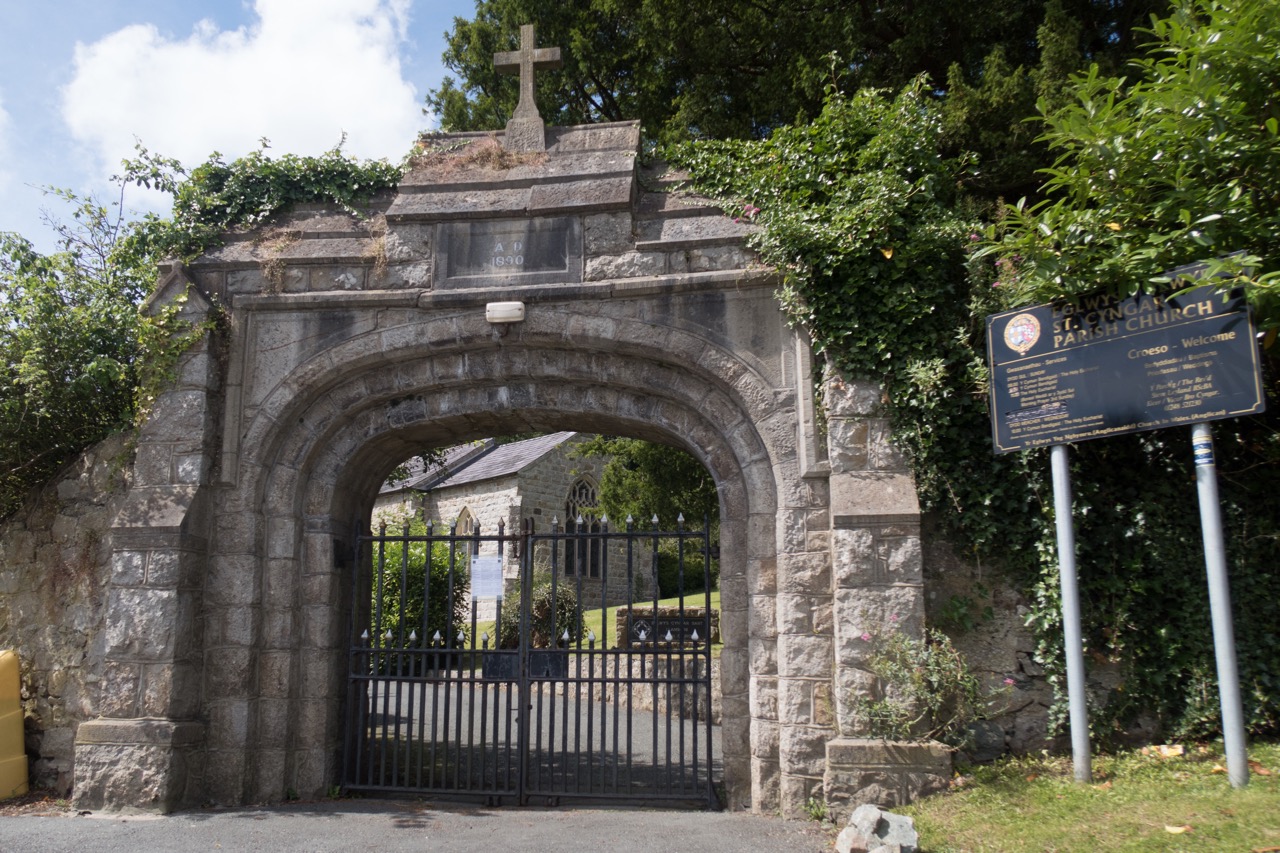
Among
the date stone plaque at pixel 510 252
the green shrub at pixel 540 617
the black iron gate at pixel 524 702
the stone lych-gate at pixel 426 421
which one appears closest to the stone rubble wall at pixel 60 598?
the stone lych-gate at pixel 426 421

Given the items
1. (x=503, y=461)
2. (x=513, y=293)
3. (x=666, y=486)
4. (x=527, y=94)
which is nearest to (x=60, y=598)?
(x=513, y=293)

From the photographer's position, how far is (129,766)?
237 inches

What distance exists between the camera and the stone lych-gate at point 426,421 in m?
6.02

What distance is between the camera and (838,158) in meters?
6.34

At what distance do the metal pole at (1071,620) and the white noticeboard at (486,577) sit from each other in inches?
153

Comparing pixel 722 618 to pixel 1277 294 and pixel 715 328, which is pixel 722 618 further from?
pixel 1277 294

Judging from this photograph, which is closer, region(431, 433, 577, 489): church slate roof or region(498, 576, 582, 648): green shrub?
region(498, 576, 582, 648): green shrub

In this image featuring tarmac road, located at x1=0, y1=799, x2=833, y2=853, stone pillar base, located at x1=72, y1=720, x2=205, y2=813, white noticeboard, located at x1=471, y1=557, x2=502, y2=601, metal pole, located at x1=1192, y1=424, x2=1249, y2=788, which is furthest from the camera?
white noticeboard, located at x1=471, y1=557, x2=502, y2=601

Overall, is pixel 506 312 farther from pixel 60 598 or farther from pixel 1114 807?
pixel 1114 807

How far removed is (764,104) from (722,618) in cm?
555

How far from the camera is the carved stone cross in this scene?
720cm

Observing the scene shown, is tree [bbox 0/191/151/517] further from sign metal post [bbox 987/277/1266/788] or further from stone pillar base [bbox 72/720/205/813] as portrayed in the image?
sign metal post [bbox 987/277/1266/788]

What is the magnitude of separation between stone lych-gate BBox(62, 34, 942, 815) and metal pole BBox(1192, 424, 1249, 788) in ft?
5.41

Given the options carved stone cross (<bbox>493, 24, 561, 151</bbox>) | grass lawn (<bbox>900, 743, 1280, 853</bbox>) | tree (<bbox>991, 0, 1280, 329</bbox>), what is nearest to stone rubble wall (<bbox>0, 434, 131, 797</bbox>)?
carved stone cross (<bbox>493, 24, 561, 151</bbox>)
